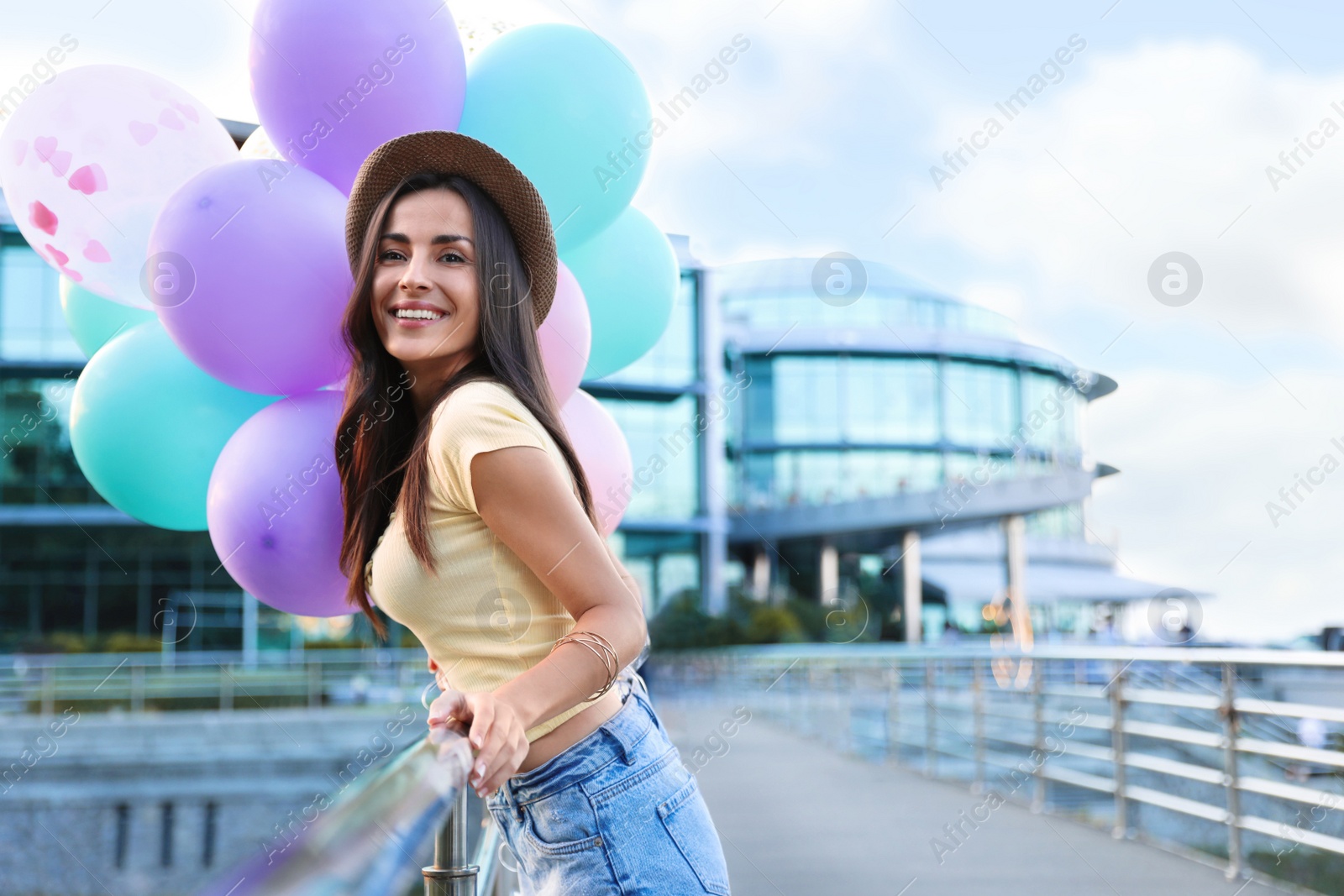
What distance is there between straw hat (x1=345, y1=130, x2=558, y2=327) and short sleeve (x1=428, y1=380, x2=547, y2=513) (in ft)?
1.36

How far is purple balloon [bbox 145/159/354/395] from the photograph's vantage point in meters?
2.13

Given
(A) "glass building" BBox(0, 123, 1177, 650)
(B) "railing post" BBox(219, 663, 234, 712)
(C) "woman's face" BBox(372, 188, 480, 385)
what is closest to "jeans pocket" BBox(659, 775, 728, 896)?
(C) "woman's face" BBox(372, 188, 480, 385)

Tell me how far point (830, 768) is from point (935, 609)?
28.8 meters

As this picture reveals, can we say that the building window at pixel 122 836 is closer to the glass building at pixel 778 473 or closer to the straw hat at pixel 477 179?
the glass building at pixel 778 473

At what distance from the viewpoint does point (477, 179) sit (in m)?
1.53

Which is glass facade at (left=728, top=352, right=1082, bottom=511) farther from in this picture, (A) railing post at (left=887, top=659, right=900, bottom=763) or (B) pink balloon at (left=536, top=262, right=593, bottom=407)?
(B) pink balloon at (left=536, top=262, right=593, bottom=407)

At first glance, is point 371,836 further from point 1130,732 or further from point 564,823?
point 1130,732

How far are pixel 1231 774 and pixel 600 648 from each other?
4666 millimetres

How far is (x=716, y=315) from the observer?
3006 cm

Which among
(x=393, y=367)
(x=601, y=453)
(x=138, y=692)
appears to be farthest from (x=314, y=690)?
(x=393, y=367)

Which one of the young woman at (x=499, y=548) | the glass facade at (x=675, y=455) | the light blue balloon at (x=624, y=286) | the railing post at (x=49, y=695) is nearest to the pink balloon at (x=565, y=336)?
the light blue balloon at (x=624, y=286)

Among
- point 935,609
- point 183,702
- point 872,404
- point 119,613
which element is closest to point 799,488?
point 872,404

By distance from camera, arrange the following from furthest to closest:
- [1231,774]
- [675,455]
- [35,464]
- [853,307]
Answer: [853,307] → [675,455] → [35,464] → [1231,774]

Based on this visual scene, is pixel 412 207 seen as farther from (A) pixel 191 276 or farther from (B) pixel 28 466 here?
(B) pixel 28 466
